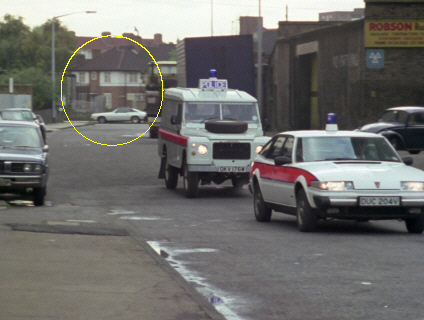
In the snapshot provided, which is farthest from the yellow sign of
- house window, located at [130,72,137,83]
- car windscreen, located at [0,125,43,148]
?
house window, located at [130,72,137,83]

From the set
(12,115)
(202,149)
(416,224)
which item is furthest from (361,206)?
(12,115)

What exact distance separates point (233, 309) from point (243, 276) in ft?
5.43

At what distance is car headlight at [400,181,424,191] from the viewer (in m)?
12.1

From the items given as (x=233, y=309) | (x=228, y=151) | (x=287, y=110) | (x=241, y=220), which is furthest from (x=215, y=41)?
(x=287, y=110)

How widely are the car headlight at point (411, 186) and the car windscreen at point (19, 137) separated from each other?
8.56m

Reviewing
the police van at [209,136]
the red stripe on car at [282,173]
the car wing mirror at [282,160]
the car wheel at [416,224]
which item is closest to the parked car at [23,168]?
the police van at [209,136]

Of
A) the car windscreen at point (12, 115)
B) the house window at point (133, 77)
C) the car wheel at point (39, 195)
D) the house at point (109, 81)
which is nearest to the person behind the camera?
the car wheel at point (39, 195)

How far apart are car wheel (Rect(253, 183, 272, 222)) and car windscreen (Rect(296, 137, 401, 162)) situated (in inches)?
50.7

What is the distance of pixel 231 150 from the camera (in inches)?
750

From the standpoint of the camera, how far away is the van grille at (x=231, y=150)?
19.0 meters

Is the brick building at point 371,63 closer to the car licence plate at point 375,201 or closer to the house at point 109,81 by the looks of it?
the car licence plate at point 375,201

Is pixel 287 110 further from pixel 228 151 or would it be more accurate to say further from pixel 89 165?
pixel 228 151

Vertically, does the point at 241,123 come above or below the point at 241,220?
above

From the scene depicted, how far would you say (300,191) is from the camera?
1273cm
